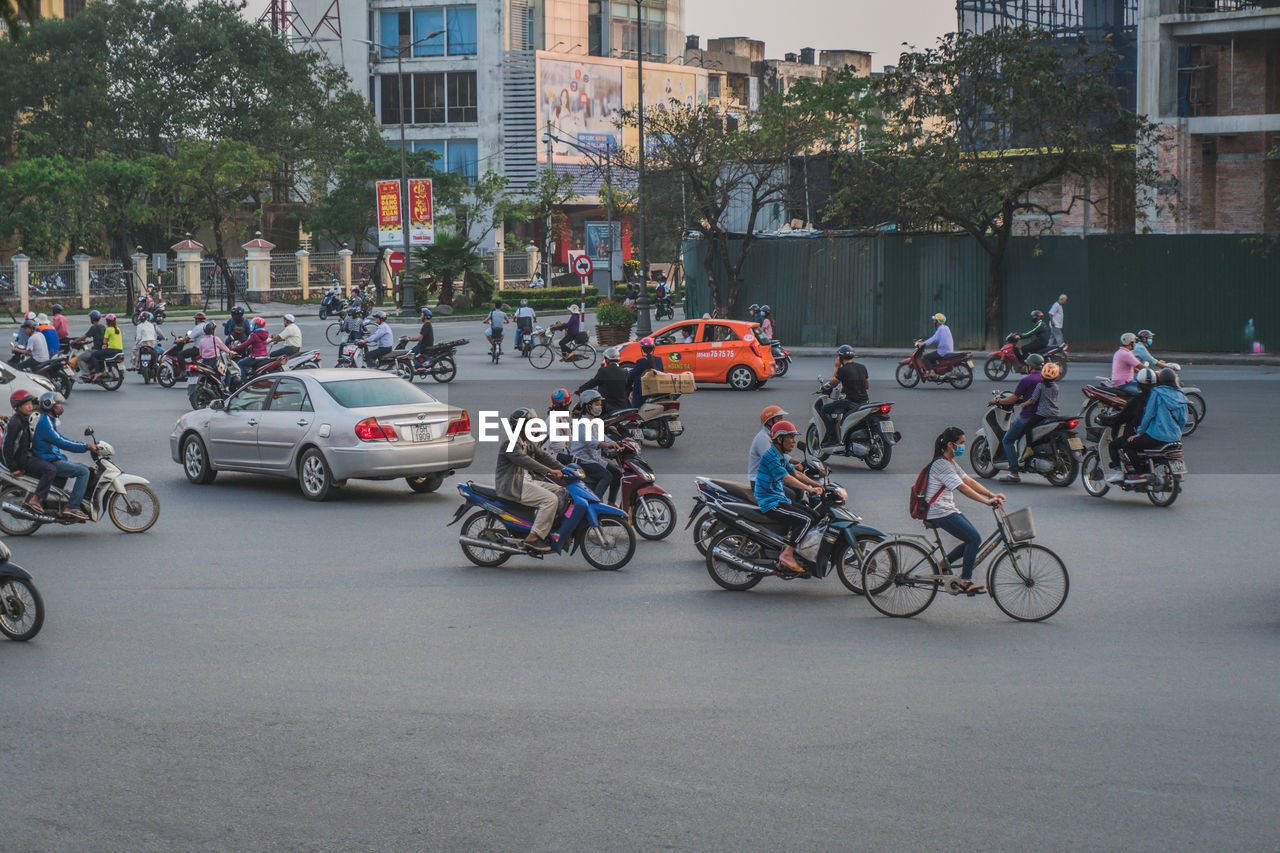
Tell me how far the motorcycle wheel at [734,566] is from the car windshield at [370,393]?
6178 millimetres

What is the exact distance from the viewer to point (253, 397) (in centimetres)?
1777

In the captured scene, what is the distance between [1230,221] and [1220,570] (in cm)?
3666

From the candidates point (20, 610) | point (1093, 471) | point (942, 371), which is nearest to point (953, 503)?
point (1093, 471)

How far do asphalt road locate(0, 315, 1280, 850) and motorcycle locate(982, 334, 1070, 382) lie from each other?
15.3 metres

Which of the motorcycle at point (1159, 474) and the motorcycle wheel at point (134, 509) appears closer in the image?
the motorcycle wheel at point (134, 509)

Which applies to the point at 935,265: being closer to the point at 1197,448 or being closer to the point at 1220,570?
the point at 1197,448

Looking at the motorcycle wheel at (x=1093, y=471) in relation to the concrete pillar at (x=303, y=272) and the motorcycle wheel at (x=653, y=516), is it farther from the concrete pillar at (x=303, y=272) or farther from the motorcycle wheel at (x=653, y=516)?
the concrete pillar at (x=303, y=272)

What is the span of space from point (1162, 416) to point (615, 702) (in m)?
9.36

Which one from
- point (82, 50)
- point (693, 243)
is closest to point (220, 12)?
point (82, 50)

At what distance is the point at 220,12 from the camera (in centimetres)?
7994

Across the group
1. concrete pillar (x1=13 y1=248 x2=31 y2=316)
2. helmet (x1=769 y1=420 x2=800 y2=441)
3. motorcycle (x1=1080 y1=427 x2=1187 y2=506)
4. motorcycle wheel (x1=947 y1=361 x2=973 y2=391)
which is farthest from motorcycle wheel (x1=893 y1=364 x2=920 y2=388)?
concrete pillar (x1=13 y1=248 x2=31 y2=316)

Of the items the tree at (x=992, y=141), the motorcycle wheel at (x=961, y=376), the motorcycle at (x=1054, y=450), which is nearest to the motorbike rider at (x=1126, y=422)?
the motorcycle at (x=1054, y=450)

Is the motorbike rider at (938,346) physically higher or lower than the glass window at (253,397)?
higher

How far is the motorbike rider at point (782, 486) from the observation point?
11.7m
